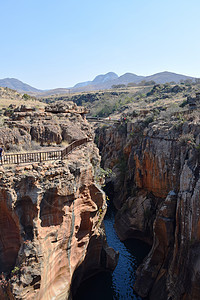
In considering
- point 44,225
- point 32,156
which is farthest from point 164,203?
point 32,156

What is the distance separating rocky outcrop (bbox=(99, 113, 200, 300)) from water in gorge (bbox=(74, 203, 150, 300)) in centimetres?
92

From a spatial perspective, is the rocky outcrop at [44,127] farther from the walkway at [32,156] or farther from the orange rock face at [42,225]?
the orange rock face at [42,225]

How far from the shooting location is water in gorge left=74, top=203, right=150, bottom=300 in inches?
616

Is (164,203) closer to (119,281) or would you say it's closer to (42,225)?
(119,281)

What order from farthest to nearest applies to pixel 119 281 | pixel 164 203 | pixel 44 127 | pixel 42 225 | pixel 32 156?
pixel 119 281 < pixel 164 203 < pixel 44 127 < pixel 32 156 < pixel 42 225

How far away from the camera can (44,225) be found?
10.9 m

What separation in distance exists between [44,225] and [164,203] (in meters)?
8.48

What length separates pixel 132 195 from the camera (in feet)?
85.2

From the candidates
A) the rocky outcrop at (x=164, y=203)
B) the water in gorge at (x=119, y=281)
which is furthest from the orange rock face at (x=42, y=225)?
the rocky outcrop at (x=164, y=203)

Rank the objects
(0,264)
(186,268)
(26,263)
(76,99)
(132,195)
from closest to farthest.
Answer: (26,263) < (0,264) < (186,268) < (132,195) < (76,99)

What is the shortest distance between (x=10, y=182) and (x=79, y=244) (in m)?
5.71

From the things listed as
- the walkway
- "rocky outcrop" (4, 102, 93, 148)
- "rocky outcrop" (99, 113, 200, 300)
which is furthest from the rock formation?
"rocky outcrop" (99, 113, 200, 300)

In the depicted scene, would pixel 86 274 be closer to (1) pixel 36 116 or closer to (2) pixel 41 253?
(2) pixel 41 253

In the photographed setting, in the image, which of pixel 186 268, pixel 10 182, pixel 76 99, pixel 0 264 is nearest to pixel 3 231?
pixel 0 264
